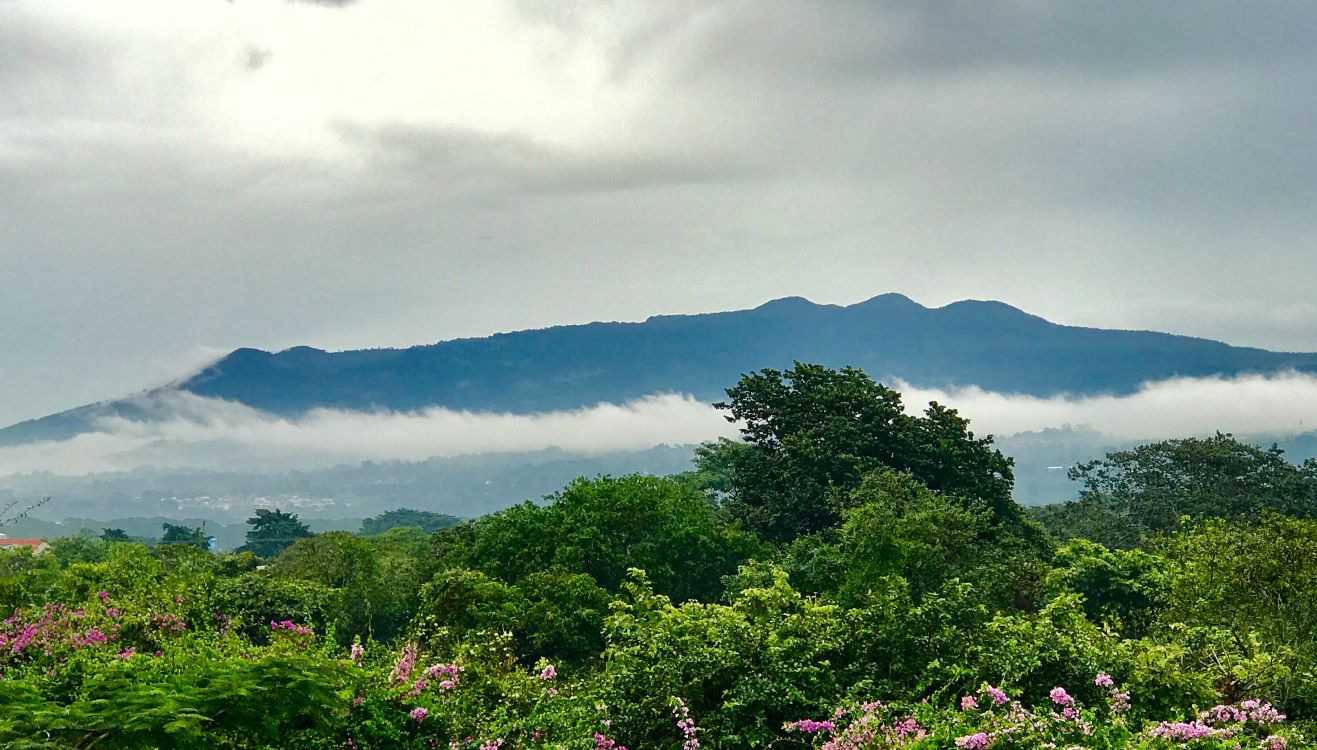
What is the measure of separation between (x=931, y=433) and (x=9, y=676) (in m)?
34.0

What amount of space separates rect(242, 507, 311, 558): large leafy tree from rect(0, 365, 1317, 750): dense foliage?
72.4 meters

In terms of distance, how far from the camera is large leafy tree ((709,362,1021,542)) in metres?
42.0

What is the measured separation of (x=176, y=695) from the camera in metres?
13.0

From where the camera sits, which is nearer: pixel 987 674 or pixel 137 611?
pixel 987 674

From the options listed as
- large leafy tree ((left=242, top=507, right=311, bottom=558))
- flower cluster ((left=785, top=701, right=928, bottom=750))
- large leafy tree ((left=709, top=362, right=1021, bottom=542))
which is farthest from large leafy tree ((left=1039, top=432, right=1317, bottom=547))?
large leafy tree ((left=242, top=507, right=311, bottom=558))

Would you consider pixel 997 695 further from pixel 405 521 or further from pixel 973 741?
pixel 405 521

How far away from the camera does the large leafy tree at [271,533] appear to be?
11031 cm

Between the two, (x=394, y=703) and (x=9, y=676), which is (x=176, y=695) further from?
(x=9, y=676)

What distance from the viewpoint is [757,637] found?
16.2 m

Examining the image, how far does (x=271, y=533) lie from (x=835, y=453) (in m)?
86.8

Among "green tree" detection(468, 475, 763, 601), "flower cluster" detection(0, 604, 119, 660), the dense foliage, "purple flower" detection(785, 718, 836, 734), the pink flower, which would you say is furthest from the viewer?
"green tree" detection(468, 475, 763, 601)

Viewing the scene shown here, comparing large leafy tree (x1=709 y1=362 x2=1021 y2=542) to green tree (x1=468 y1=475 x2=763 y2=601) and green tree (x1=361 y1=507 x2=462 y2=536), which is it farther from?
green tree (x1=361 y1=507 x2=462 y2=536)

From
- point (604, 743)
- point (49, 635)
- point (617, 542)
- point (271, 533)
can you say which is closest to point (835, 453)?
point (617, 542)

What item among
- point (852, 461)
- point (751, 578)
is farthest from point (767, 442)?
point (751, 578)
